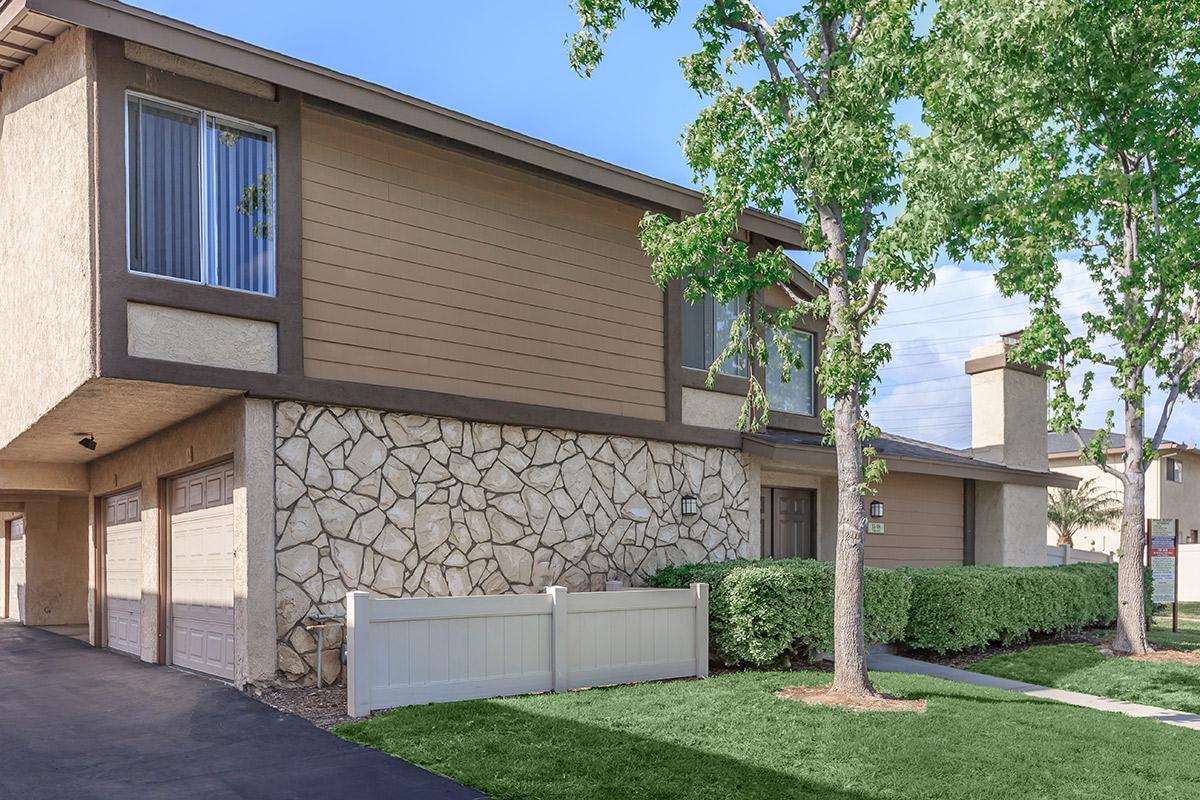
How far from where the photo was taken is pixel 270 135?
10.1 meters

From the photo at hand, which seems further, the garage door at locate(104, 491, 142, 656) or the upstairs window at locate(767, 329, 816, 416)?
the upstairs window at locate(767, 329, 816, 416)

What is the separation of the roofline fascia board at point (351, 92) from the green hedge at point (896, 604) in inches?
192

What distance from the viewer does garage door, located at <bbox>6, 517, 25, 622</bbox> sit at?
2050 cm

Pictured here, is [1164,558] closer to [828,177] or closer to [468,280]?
[828,177]

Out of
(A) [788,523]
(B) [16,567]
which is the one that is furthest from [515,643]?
(B) [16,567]

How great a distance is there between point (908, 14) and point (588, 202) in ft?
14.6

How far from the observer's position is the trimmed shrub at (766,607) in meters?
11.6

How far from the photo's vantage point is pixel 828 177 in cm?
1008

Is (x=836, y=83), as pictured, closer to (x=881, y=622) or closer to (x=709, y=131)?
(x=709, y=131)

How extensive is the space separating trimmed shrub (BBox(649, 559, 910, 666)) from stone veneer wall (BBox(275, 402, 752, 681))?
1.15 meters

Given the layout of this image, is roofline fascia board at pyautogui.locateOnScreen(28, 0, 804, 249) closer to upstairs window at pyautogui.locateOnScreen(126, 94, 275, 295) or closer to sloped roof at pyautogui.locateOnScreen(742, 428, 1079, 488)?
upstairs window at pyautogui.locateOnScreen(126, 94, 275, 295)

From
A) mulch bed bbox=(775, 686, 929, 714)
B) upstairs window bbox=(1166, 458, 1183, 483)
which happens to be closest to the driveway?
mulch bed bbox=(775, 686, 929, 714)

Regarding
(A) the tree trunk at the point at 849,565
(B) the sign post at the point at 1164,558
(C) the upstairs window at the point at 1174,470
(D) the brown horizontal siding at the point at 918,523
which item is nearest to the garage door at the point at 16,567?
(D) the brown horizontal siding at the point at 918,523

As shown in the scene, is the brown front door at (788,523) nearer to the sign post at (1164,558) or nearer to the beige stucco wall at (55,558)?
the sign post at (1164,558)
